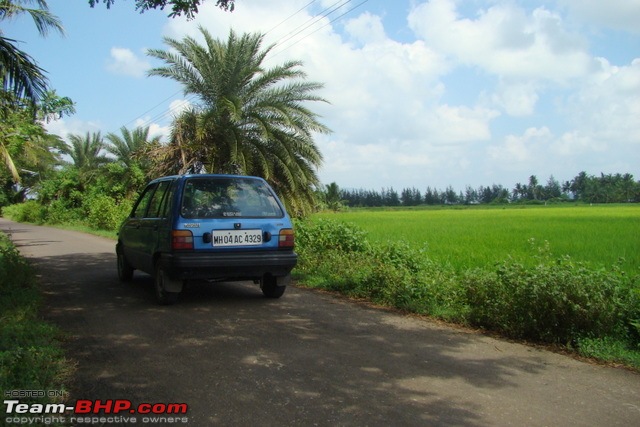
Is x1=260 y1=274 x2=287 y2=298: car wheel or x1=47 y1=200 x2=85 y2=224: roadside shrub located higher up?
x1=47 y1=200 x2=85 y2=224: roadside shrub

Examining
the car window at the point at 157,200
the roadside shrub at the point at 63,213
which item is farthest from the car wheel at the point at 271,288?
the roadside shrub at the point at 63,213

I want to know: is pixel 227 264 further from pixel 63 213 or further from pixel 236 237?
pixel 63 213

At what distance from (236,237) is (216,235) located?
25 centimetres

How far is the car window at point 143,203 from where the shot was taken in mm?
7321

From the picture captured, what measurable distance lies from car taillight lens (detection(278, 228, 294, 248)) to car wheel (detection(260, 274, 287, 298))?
0.64 metres

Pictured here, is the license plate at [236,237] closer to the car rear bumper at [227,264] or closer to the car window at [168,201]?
the car rear bumper at [227,264]

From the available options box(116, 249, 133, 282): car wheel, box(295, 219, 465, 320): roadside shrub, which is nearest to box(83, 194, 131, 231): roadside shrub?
box(295, 219, 465, 320): roadside shrub

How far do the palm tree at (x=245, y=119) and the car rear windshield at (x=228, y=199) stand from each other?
26.8 feet

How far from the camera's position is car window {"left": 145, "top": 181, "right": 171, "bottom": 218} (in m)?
6.64

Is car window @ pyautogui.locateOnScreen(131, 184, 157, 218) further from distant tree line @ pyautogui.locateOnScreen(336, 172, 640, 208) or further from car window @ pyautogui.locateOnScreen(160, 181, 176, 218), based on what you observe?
distant tree line @ pyautogui.locateOnScreen(336, 172, 640, 208)

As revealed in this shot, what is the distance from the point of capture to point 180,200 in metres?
5.99

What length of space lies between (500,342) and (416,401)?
1926 mm

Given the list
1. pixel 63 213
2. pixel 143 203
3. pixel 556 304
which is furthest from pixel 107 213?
pixel 556 304

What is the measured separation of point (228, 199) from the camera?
244 inches
